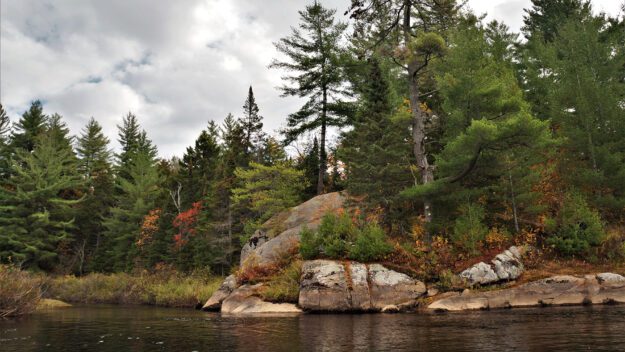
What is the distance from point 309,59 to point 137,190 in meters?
30.8

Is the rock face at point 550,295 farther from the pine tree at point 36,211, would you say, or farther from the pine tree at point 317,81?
the pine tree at point 36,211

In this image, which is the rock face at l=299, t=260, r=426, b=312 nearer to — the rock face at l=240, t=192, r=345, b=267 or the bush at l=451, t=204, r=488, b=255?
the bush at l=451, t=204, r=488, b=255

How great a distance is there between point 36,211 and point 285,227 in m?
35.9

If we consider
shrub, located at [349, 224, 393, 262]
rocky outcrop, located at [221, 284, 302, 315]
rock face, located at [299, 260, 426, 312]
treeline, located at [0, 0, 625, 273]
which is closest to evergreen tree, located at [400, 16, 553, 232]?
treeline, located at [0, 0, 625, 273]

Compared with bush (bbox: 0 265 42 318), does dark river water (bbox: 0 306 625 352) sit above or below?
below

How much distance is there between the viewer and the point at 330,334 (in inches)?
449

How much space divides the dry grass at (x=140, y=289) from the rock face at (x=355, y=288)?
12.4m

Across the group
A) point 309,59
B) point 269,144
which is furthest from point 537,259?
point 269,144

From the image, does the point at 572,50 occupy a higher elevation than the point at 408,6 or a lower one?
lower

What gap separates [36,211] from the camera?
49.2 metres

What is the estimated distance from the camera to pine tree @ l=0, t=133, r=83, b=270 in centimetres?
4597

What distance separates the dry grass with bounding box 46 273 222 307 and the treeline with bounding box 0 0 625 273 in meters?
2.68

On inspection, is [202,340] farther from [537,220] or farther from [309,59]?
[309,59]

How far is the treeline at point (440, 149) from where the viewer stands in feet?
69.4
